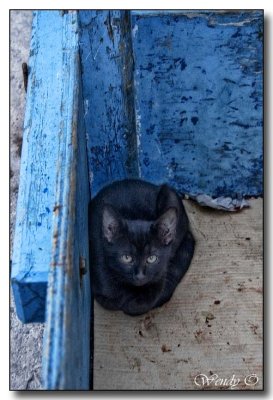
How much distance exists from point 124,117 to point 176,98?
162 mm

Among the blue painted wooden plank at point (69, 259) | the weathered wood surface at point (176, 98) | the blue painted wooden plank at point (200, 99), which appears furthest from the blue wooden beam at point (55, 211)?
the blue painted wooden plank at point (200, 99)

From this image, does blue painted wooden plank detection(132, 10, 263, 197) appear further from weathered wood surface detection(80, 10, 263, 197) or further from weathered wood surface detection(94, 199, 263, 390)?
weathered wood surface detection(94, 199, 263, 390)

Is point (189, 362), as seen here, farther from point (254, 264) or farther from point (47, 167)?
point (47, 167)

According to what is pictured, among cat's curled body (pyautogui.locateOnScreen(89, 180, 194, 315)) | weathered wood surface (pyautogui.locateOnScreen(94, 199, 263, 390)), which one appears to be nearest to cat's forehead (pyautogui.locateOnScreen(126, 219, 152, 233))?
cat's curled body (pyautogui.locateOnScreen(89, 180, 194, 315))

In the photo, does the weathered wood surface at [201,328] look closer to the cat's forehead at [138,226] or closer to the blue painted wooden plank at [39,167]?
the cat's forehead at [138,226]

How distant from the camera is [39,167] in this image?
161 centimetres

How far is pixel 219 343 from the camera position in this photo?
1906 millimetres

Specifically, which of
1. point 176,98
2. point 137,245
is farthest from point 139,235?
point 176,98

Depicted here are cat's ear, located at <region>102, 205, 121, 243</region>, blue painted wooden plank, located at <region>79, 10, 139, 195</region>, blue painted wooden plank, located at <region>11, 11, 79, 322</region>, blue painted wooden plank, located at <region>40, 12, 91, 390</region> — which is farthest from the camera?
blue painted wooden plank, located at <region>79, 10, 139, 195</region>

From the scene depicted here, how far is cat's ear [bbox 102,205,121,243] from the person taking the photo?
176cm

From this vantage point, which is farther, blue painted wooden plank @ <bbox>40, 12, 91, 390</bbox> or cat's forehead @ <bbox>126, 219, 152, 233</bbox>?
cat's forehead @ <bbox>126, 219, 152, 233</bbox>

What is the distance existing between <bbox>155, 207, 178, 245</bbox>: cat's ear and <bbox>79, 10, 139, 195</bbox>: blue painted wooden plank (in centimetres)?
35


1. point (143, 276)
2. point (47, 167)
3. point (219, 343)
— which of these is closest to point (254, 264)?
point (219, 343)
